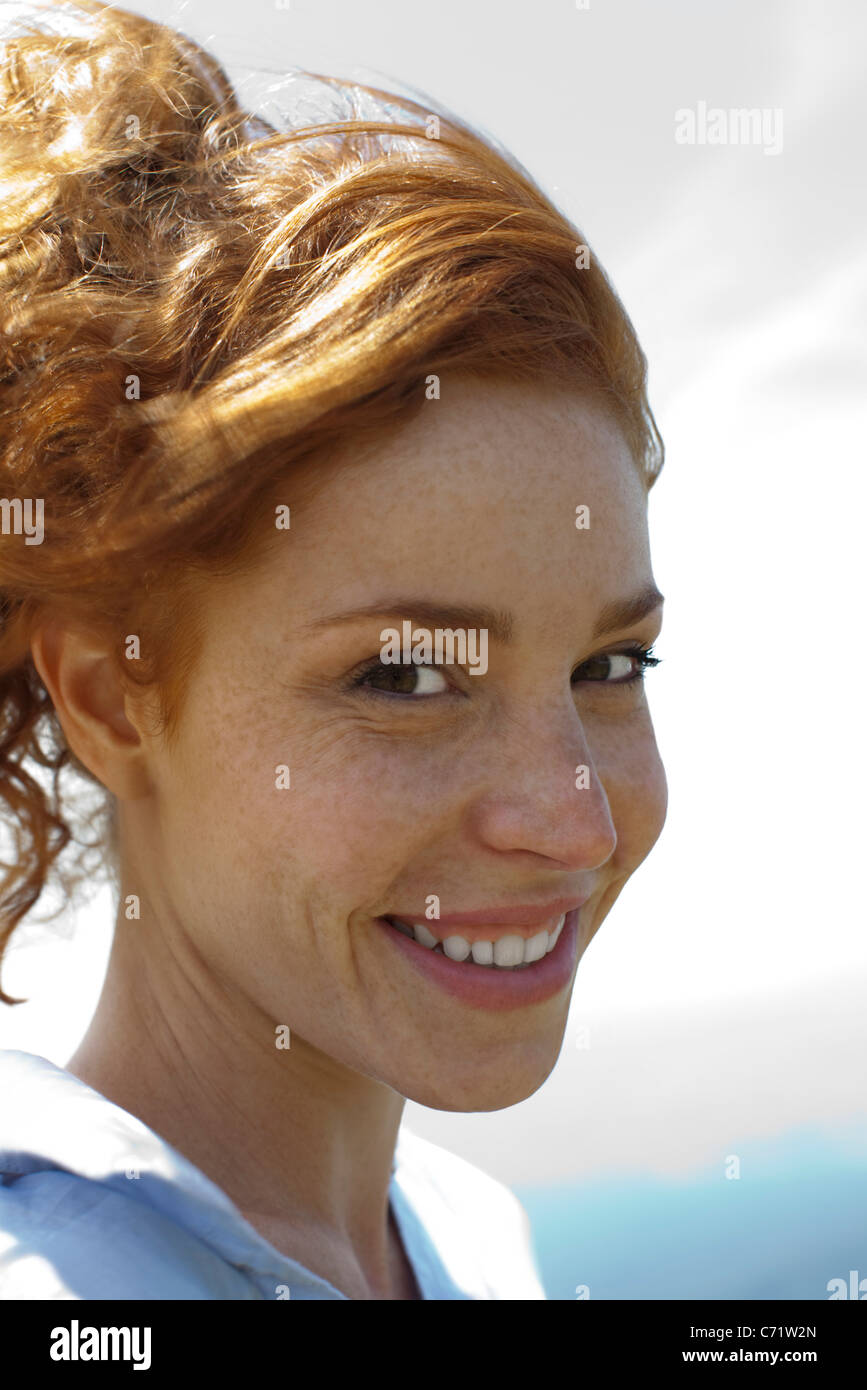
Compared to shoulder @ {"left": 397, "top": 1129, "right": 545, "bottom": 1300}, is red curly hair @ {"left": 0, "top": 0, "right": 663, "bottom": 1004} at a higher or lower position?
higher

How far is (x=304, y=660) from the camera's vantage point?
1.62 m

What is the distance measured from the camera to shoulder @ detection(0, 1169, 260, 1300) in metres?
1.44

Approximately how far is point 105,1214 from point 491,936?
0.62m

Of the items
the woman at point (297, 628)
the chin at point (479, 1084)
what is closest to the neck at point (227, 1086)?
the woman at point (297, 628)

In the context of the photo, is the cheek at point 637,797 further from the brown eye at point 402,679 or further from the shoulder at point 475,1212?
the shoulder at point 475,1212

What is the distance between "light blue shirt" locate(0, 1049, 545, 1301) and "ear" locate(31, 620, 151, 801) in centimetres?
44

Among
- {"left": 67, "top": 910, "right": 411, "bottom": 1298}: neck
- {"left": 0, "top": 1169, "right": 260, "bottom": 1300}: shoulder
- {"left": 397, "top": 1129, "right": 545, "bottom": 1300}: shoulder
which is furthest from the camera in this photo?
{"left": 397, "top": 1129, "right": 545, "bottom": 1300}: shoulder

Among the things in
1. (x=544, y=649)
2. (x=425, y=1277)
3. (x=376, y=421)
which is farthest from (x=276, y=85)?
(x=425, y=1277)

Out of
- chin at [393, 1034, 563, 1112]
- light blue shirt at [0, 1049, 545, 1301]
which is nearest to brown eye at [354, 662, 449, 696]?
chin at [393, 1034, 563, 1112]

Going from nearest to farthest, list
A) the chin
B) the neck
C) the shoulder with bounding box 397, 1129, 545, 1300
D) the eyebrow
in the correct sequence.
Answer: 1. the eyebrow
2. the chin
3. the neck
4. the shoulder with bounding box 397, 1129, 545, 1300

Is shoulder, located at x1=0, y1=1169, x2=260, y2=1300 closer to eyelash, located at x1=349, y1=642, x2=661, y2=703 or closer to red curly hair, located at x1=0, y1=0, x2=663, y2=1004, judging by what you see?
red curly hair, located at x1=0, y1=0, x2=663, y2=1004

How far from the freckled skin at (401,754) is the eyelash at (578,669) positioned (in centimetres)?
1

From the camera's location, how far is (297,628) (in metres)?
1.61

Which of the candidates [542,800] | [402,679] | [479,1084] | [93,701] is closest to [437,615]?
[402,679]
